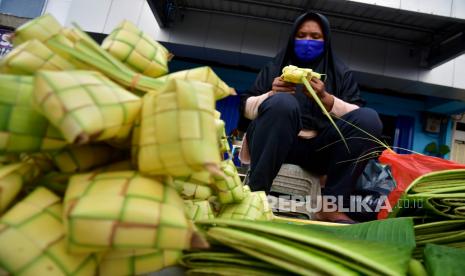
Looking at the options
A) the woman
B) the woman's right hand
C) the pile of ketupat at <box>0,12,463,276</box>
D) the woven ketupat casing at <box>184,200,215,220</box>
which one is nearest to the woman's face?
the woman

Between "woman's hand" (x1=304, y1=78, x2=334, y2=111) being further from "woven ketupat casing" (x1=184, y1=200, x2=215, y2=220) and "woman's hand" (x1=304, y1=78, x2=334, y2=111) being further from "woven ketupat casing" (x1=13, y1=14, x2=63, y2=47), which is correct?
"woven ketupat casing" (x1=13, y1=14, x2=63, y2=47)

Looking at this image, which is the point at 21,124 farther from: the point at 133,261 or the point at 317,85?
the point at 317,85

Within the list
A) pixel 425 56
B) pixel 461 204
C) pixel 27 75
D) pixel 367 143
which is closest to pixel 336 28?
pixel 425 56

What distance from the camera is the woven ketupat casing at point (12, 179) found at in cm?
32

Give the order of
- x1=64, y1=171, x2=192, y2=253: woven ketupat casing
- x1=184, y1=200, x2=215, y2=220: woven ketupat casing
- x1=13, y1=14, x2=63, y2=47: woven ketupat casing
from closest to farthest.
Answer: x1=64, y1=171, x2=192, y2=253: woven ketupat casing, x1=13, y1=14, x2=63, y2=47: woven ketupat casing, x1=184, y1=200, x2=215, y2=220: woven ketupat casing

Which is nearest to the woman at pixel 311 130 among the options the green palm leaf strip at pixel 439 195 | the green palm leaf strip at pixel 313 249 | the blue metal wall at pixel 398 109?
the green palm leaf strip at pixel 439 195

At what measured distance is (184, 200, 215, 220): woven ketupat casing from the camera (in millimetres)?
563

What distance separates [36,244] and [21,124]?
0.12m

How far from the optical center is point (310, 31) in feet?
6.03

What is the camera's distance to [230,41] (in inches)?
162

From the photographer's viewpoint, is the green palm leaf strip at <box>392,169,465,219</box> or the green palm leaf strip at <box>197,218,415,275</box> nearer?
the green palm leaf strip at <box>197,218,415,275</box>

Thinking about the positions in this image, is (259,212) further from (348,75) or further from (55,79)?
(348,75)

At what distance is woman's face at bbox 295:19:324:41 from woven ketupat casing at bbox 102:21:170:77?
1.53 meters

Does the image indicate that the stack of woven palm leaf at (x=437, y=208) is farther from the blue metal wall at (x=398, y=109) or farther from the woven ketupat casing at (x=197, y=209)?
the blue metal wall at (x=398, y=109)
